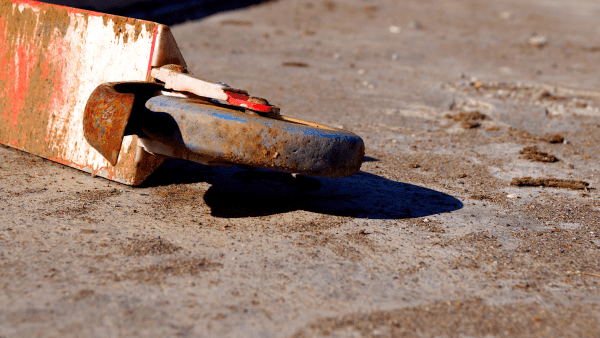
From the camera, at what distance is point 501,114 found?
18.6 feet

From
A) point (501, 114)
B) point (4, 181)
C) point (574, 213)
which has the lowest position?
point (4, 181)

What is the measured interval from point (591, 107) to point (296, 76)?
11.0 ft

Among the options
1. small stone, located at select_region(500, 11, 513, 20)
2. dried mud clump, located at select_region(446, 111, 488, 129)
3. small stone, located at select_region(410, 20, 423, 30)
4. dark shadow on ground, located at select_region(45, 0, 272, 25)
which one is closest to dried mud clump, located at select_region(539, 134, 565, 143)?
dried mud clump, located at select_region(446, 111, 488, 129)

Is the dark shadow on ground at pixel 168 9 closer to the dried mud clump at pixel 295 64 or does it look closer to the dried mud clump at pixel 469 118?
the dried mud clump at pixel 295 64

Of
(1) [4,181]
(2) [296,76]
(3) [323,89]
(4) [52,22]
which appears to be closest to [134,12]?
(2) [296,76]

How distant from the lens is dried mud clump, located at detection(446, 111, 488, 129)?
5.25 meters

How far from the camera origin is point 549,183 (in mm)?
3773

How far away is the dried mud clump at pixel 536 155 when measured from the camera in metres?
4.32

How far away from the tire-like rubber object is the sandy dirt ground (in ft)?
1.17

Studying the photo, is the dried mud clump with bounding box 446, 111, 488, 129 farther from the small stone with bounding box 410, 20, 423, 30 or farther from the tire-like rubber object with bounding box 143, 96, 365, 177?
the small stone with bounding box 410, 20, 423, 30

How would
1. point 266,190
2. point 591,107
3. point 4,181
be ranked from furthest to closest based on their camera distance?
point 591,107
point 266,190
point 4,181

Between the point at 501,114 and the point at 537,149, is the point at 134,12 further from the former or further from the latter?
the point at 537,149

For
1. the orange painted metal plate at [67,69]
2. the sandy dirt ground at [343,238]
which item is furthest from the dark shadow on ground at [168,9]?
the orange painted metal plate at [67,69]

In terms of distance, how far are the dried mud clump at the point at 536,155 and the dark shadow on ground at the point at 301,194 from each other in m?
1.27
